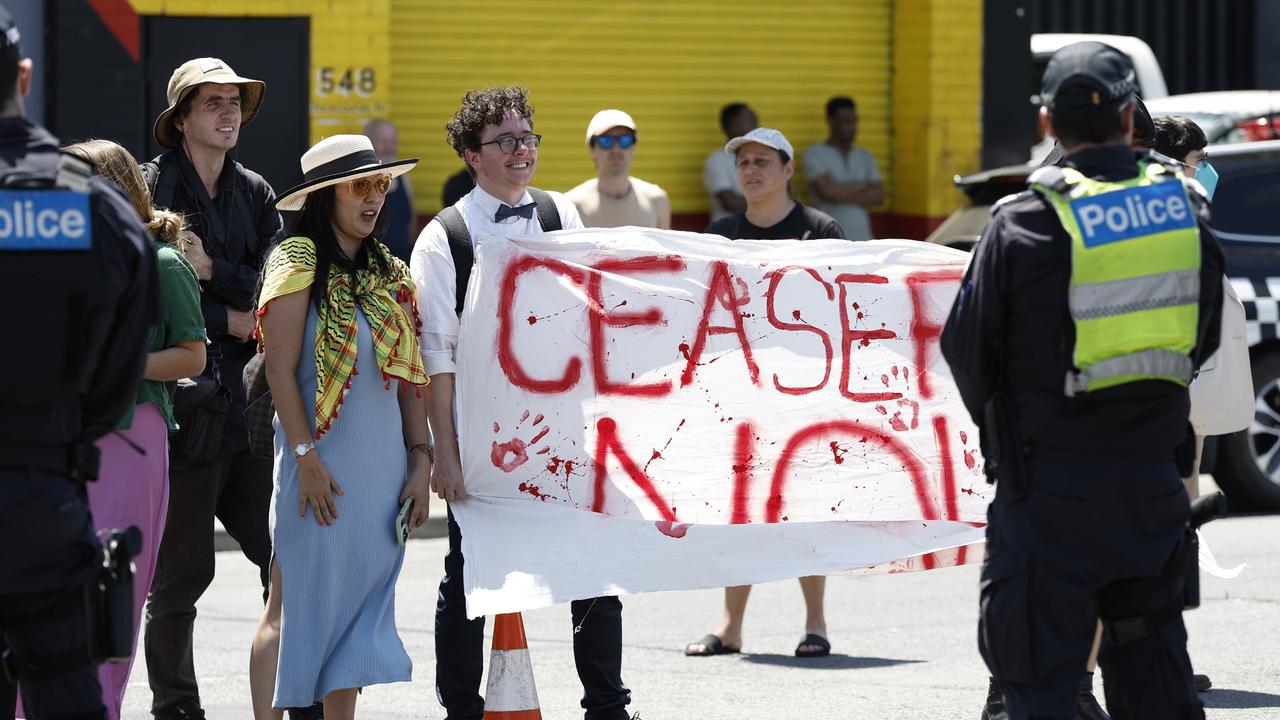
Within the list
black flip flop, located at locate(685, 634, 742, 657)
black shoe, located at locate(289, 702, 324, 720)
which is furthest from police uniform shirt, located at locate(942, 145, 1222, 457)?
black flip flop, located at locate(685, 634, 742, 657)

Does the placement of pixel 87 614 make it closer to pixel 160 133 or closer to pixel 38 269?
pixel 38 269

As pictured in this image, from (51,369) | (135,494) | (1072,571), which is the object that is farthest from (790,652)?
(51,369)

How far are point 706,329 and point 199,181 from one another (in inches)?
67.1

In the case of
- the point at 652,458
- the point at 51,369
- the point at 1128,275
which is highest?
the point at 1128,275

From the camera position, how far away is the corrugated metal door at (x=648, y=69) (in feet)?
47.9

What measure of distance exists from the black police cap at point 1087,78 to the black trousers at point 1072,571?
804 millimetres

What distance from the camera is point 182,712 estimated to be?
6.04 metres

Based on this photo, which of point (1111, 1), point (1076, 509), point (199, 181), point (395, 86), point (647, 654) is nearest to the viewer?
point (1076, 509)

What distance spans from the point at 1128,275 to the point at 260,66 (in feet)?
34.3

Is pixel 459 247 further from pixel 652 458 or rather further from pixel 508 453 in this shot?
pixel 652 458

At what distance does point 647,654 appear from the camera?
7516 millimetres

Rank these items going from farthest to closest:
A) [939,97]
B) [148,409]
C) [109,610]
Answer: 1. [939,97]
2. [148,409]
3. [109,610]

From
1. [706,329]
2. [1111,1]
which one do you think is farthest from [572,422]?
[1111,1]

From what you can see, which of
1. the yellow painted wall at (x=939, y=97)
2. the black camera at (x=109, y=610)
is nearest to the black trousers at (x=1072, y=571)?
the black camera at (x=109, y=610)
